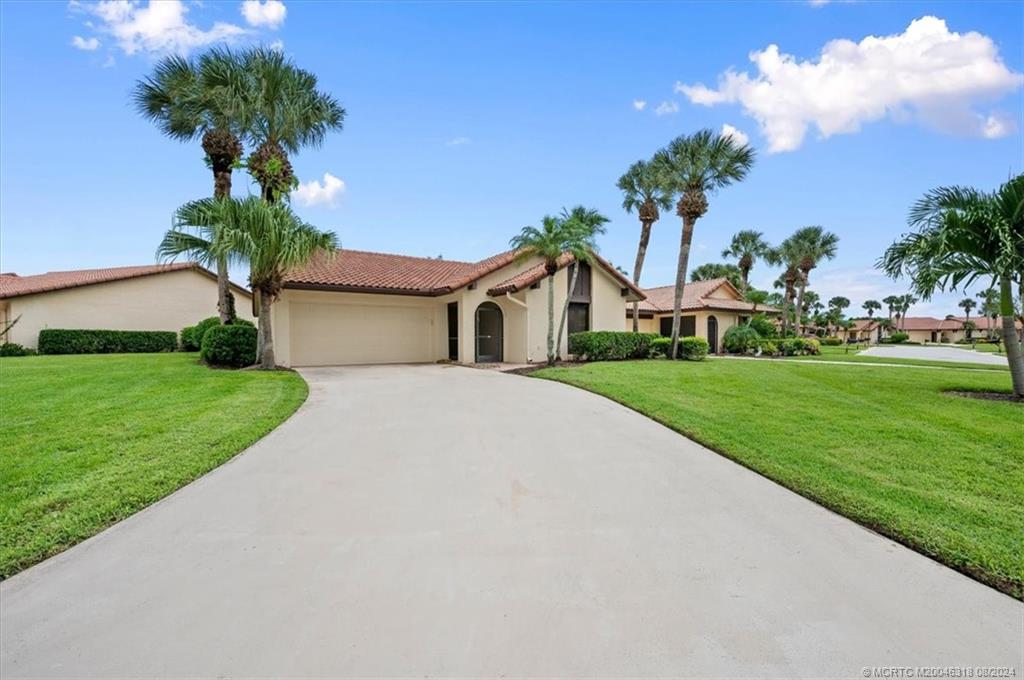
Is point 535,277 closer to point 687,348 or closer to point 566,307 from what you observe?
point 566,307

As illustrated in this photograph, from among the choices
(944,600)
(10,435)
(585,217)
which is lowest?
(944,600)

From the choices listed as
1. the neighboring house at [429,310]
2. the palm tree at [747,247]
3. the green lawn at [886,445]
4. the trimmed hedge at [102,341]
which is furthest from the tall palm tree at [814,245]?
the trimmed hedge at [102,341]

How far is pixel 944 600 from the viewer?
9.18ft

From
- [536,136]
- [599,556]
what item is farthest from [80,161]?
[599,556]

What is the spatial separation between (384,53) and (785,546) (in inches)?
583

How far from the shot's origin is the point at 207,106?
14.1 meters

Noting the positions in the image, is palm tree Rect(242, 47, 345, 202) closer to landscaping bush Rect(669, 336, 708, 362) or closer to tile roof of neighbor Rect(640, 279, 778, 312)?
landscaping bush Rect(669, 336, 708, 362)

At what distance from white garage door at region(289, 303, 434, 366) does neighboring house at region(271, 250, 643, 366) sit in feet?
0.12

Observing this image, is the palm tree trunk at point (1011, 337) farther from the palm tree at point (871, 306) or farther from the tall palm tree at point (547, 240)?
the palm tree at point (871, 306)

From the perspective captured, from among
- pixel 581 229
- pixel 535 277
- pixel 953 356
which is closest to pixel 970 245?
pixel 581 229

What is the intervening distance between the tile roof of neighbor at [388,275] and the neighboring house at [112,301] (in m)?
6.73

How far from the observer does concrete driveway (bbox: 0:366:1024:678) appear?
89.5 inches

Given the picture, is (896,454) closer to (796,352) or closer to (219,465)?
(219,465)

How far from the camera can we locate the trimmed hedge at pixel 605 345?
57.3 ft
